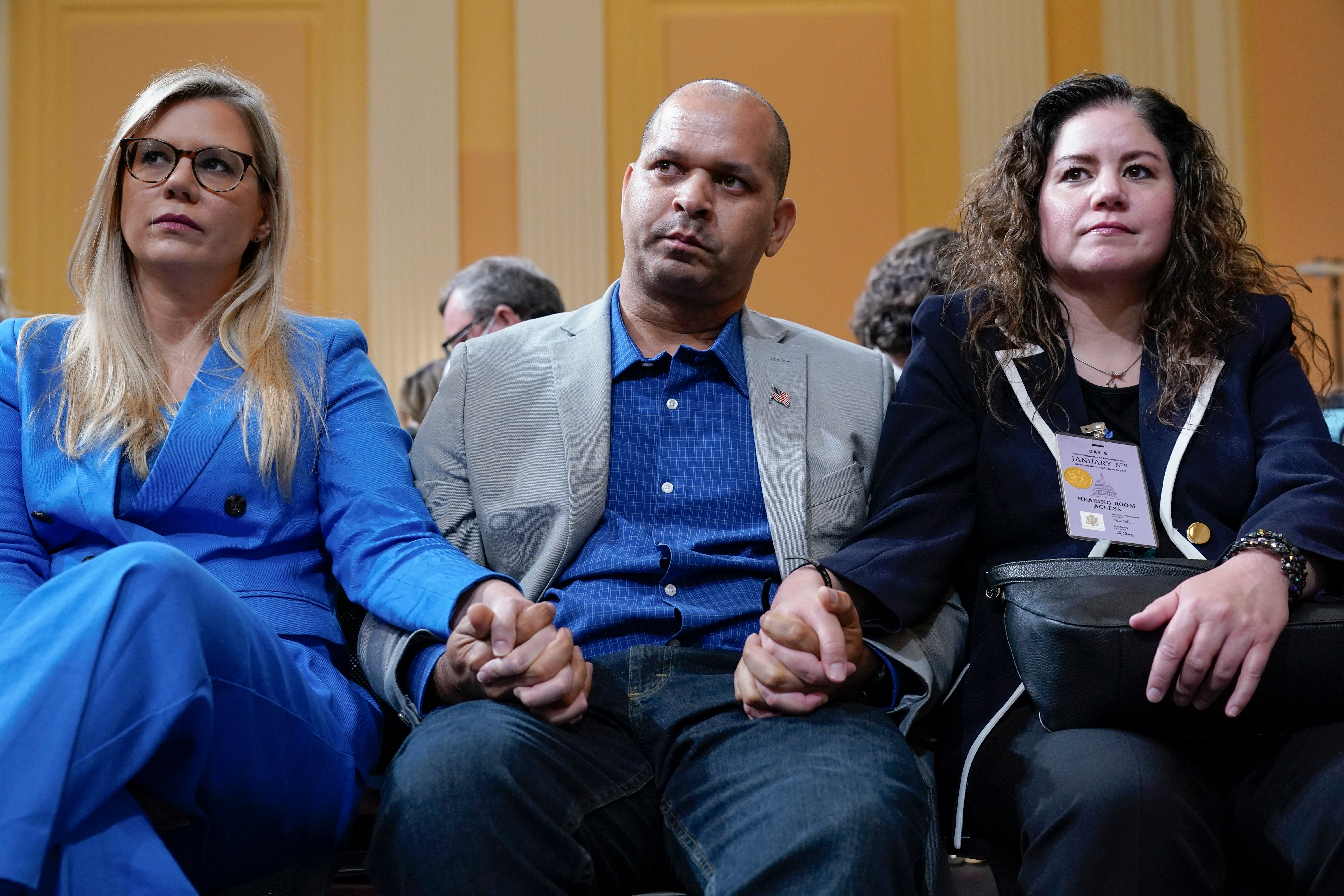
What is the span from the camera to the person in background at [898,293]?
9.58 ft

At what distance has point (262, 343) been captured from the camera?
1.80 meters

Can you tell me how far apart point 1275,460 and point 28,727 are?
158cm

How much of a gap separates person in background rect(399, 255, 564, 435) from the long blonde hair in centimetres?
178

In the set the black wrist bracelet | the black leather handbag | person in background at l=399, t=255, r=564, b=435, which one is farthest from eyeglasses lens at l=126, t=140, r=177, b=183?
person in background at l=399, t=255, r=564, b=435

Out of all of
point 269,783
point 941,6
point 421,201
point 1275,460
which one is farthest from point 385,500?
point 941,6

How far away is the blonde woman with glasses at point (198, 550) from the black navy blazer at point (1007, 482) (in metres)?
0.53

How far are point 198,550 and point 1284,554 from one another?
1.42m

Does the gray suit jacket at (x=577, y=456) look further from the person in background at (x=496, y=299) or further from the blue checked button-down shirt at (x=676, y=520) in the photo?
the person in background at (x=496, y=299)

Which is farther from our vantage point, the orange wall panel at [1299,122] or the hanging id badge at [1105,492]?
the orange wall panel at [1299,122]

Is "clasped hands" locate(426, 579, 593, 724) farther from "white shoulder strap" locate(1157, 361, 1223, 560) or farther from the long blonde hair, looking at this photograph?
"white shoulder strap" locate(1157, 361, 1223, 560)

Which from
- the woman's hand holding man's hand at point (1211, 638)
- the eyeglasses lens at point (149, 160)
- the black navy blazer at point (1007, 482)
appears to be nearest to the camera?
the woman's hand holding man's hand at point (1211, 638)

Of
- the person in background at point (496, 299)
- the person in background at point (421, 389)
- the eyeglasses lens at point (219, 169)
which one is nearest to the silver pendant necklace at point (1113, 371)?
the eyeglasses lens at point (219, 169)

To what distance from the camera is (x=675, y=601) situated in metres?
1.73

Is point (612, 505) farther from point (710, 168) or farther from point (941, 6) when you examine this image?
point (941, 6)
